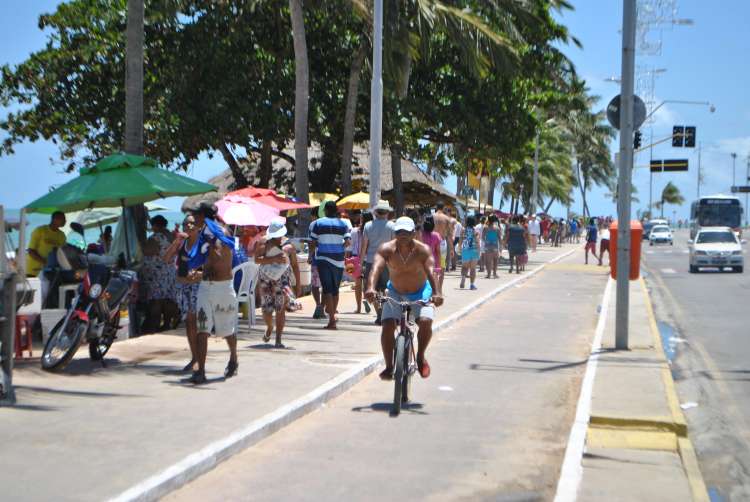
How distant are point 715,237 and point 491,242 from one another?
479 inches

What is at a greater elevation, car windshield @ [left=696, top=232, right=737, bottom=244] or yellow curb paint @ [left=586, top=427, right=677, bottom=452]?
car windshield @ [left=696, top=232, right=737, bottom=244]

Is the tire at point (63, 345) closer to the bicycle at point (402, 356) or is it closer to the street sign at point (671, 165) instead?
the bicycle at point (402, 356)

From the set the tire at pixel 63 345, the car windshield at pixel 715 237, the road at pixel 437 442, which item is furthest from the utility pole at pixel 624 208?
the car windshield at pixel 715 237

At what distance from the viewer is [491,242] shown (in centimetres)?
2578

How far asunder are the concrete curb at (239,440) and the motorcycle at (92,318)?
252cm

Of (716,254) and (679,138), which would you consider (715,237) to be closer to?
(716,254)

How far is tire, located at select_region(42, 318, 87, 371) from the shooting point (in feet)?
30.8

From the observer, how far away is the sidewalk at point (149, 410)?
5672mm

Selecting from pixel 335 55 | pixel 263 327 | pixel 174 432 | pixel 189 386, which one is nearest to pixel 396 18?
pixel 335 55

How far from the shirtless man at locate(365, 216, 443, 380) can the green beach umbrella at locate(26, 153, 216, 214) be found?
182 inches

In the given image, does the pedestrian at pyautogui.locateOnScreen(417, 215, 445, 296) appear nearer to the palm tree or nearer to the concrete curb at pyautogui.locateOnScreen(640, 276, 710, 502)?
the concrete curb at pyautogui.locateOnScreen(640, 276, 710, 502)

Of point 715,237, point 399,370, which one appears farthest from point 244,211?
point 715,237

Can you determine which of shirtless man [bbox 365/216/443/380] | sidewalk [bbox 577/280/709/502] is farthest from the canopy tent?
sidewalk [bbox 577/280/709/502]

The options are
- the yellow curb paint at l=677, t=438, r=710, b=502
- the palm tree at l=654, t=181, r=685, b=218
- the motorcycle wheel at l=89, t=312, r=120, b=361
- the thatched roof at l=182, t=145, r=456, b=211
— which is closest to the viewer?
the yellow curb paint at l=677, t=438, r=710, b=502
